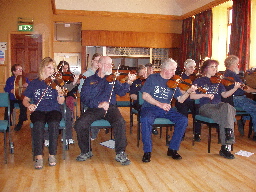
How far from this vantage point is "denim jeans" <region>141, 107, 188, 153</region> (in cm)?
311

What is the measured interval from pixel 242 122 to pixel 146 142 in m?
2.13

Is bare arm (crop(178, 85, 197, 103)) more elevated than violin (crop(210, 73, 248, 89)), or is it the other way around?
violin (crop(210, 73, 248, 89))

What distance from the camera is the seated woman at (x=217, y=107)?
322 centimetres

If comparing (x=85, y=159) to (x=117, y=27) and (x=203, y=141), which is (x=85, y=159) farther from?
(x=117, y=27)

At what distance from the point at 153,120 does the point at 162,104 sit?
0.21 metres

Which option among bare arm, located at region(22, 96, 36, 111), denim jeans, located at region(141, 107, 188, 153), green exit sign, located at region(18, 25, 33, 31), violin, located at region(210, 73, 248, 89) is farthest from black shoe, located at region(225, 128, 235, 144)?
green exit sign, located at region(18, 25, 33, 31)

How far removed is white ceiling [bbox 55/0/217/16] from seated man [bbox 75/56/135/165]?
588 centimetres

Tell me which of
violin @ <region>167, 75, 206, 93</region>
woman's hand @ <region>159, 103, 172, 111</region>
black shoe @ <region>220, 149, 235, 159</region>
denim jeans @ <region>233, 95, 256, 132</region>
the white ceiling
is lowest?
black shoe @ <region>220, 149, 235, 159</region>

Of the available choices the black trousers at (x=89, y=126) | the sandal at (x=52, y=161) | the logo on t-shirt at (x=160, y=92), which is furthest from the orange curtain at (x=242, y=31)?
the sandal at (x=52, y=161)

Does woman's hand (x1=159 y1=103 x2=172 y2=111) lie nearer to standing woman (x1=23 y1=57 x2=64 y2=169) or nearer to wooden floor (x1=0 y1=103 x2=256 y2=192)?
wooden floor (x1=0 y1=103 x2=256 y2=192)

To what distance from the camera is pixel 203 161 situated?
312cm

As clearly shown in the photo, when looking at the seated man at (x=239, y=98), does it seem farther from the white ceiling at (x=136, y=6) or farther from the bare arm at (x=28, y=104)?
the white ceiling at (x=136, y=6)

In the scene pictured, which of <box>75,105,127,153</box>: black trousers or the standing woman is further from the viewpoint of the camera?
<box>75,105,127,153</box>: black trousers

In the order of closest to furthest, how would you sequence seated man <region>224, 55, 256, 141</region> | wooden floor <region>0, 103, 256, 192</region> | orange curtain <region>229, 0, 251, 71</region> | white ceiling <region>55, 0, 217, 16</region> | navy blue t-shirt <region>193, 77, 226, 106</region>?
1. wooden floor <region>0, 103, 256, 192</region>
2. navy blue t-shirt <region>193, 77, 226, 106</region>
3. seated man <region>224, 55, 256, 141</region>
4. orange curtain <region>229, 0, 251, 71</region>
5. white ceiling <region>55, 0, 217, 16</region>
